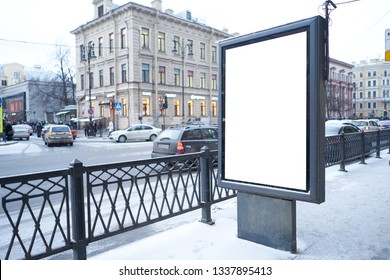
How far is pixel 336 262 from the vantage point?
2904 millimetres

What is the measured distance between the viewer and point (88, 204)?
3.47 meters

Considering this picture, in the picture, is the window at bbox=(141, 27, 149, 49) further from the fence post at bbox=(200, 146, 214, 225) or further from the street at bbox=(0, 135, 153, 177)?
the fence post at bbox=(200, 146, 214, 225)

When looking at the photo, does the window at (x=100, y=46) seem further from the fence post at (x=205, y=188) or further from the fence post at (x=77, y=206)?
the fence post at (x=77, y=206)

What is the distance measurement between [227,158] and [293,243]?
1.18 metres

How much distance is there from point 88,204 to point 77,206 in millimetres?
259

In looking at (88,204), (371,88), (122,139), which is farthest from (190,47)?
(371,88)

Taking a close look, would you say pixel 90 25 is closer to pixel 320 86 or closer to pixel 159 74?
pixel 159 74

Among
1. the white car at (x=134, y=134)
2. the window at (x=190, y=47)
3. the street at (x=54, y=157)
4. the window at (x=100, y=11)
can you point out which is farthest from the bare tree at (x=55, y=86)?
the street at (x=54, y=157)

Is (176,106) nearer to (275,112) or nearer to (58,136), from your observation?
(58,136)

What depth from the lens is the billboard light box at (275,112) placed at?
3.03 meters

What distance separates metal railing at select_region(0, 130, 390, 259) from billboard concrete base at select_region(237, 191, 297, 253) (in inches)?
35.5

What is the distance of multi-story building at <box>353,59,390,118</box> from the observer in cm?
6022

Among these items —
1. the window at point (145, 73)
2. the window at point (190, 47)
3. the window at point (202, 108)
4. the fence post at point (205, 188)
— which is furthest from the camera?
the window at point (202, 108)

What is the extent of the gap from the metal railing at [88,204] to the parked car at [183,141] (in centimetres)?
263
